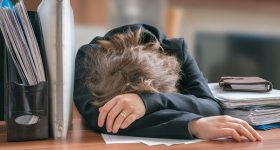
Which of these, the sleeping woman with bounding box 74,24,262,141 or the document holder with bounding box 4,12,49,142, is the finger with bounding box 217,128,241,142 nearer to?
Answer: the sleeping woman with bounding box 74,24,262,141

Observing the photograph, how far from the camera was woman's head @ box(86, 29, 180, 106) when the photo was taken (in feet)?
2.33

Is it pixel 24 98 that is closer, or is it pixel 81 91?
pixel 24 98

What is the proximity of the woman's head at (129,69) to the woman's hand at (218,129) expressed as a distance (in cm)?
11

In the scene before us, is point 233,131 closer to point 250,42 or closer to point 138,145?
point 138,145

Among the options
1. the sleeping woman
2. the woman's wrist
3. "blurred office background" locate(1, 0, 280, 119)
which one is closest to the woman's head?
the sleeping woman

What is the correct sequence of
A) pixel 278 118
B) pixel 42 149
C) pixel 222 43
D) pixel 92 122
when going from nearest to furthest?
pixel 42 149
pixel 92 122
pixel 278 118
pixel 222 43

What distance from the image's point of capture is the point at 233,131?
672 mm

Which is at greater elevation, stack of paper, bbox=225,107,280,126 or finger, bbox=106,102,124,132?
finger, bbox=106,102,124,132

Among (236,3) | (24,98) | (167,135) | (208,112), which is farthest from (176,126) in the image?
(236,3)

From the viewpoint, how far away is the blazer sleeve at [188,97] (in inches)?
27.7

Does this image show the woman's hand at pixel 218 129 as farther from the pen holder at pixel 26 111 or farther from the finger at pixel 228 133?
the pen holder at pixel 26 111

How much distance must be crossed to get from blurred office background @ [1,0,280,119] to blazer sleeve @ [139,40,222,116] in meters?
0.51

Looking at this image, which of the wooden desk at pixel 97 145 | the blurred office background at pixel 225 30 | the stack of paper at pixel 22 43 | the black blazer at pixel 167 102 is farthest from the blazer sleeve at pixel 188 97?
the blurred office background at pixel 225 30

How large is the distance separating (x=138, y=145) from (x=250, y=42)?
1.05 m
